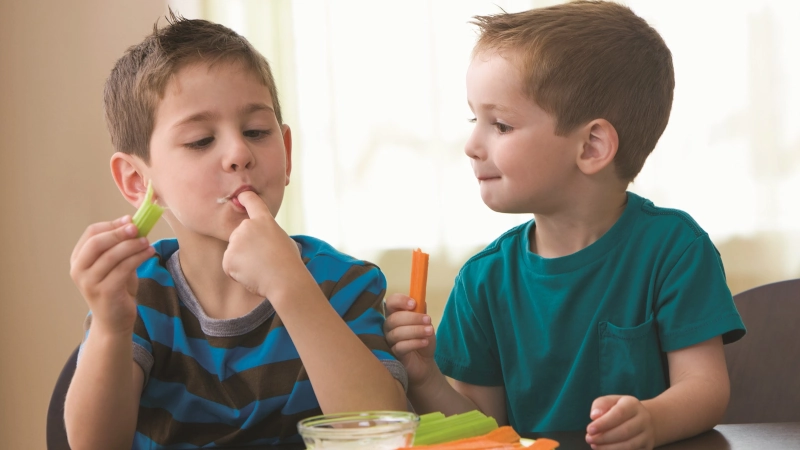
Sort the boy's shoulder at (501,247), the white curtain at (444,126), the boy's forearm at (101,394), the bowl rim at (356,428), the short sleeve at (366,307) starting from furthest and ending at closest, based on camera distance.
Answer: the white curtain at (444,126) → the boy's shoulder at (501,247) → the short sleeve at (366,307) → the boy's forearm at (101,394) → the bowl rim at (356,428)

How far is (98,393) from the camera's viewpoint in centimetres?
85

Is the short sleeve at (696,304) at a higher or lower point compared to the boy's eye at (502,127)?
lower

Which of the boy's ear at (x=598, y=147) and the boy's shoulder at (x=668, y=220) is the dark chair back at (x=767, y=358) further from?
the boy's ear at (x=598, y=147)

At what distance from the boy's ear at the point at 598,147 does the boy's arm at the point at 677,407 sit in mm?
259

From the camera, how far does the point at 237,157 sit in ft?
2.98

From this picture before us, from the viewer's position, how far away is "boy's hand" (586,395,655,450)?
28.2 inches

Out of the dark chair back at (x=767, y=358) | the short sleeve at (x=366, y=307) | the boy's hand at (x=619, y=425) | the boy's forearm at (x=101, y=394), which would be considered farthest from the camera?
the dark chair back at (x=767, y=358)

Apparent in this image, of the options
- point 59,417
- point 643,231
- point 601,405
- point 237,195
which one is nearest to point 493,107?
point 643,231

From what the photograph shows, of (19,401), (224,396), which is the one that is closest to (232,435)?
(224,396)

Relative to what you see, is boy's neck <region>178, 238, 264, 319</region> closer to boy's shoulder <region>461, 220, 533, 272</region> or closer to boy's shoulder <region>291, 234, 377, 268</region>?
boy's shoulder <region>291, 234, 377, 268</region>

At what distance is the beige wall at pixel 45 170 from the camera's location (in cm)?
239

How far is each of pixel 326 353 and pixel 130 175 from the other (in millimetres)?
399

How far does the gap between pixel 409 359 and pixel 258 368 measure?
19 centimetres

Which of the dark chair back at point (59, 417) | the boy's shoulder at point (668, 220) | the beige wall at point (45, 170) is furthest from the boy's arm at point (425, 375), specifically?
the beige wall at point (45, 170)
